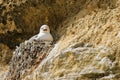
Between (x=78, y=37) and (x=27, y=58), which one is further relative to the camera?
(x=27, y=58)

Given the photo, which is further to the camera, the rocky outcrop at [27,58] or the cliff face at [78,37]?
the rocky outcrop at [27,58]

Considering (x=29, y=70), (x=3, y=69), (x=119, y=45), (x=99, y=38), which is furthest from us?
(x=3, y=69)

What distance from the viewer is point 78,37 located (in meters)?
7.07

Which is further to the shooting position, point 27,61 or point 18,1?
point 18,1

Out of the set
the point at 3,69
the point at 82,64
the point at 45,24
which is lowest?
the point at 82,64

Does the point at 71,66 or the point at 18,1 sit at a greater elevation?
the point at 18,1

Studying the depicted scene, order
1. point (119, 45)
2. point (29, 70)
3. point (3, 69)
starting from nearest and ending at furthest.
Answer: point (119, 45), point (29, 70), point (3, 69)

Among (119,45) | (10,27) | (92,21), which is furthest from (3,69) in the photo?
(119,45)

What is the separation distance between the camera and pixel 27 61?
7656 millimetres

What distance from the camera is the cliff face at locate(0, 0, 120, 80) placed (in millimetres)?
6320

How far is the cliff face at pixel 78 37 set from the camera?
6320mm

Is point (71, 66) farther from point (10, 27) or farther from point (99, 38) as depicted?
point (10, 27)

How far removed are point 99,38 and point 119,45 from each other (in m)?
0.50

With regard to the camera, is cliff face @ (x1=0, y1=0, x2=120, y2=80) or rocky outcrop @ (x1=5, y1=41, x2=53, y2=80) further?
rocky outcrop @ (x1=5, y1=41, x2=53, y2=80)
